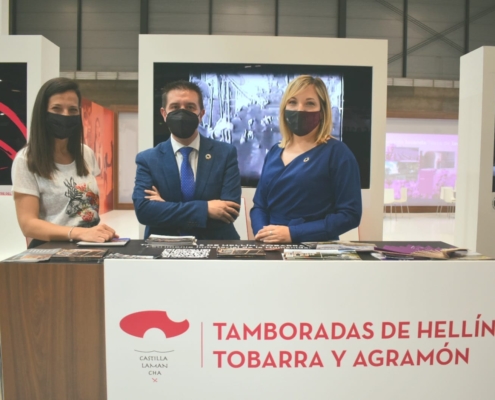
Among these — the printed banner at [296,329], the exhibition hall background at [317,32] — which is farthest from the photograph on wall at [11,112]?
the exhibition hall background at [317,32]

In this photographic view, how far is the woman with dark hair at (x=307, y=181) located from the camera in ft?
7.77

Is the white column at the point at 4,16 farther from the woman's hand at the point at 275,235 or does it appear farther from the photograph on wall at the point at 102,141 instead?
the woman's hand at the point at 275,235

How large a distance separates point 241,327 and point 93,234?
2.65 feet

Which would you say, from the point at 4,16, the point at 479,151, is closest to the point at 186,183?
the point at 479,151

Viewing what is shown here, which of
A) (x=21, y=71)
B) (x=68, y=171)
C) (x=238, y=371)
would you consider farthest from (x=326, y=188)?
(x=21, y=71)

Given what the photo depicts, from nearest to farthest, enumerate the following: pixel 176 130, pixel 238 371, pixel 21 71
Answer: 1. pixel 238 371
2. pixel 176 130
3. pixel 21 71

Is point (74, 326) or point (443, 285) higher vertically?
point (443, 285)

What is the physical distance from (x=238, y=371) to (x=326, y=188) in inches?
43.1

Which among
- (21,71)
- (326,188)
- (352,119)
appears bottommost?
(326,188)

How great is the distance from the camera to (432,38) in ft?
40.3

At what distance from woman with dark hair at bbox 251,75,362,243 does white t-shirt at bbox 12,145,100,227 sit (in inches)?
32.8

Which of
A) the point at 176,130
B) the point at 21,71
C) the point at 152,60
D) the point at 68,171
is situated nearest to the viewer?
the point at 68,171

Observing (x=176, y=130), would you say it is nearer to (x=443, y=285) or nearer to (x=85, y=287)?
(x=85, y=287)

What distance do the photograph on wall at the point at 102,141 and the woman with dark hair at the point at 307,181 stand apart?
7.69 m
